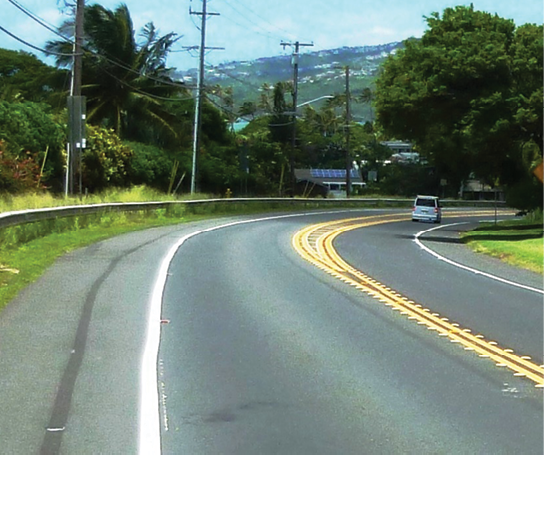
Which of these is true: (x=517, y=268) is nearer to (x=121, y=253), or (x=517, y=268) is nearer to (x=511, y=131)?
(x=121, y=253)

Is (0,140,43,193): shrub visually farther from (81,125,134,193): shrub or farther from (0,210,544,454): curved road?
(0,210,544,454): curved road

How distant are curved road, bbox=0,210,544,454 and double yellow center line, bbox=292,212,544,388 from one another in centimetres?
20

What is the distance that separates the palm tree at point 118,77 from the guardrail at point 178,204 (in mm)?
8706

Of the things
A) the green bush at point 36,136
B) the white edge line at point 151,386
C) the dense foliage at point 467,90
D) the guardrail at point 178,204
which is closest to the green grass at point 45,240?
the guardrail at point 178,204

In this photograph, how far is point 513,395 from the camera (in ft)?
34.5

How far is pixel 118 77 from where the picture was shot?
63312 millimetres

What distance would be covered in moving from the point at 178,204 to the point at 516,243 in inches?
712

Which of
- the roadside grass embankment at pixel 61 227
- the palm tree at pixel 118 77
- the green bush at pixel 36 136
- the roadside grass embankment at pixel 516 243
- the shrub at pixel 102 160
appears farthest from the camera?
the palm tree at pixel 118 77

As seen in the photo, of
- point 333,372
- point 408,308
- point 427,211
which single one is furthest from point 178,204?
point 333,372

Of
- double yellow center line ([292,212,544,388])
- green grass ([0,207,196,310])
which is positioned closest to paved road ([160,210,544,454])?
double yellow center line ([292,212,544,388])

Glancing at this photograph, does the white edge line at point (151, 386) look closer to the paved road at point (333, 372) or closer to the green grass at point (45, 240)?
the paved road at point (333, 372)

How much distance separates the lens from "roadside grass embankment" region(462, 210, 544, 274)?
1093 inches

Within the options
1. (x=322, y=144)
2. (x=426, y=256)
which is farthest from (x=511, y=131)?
(x=322, y=144)

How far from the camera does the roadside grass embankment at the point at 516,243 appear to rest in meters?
27.8
